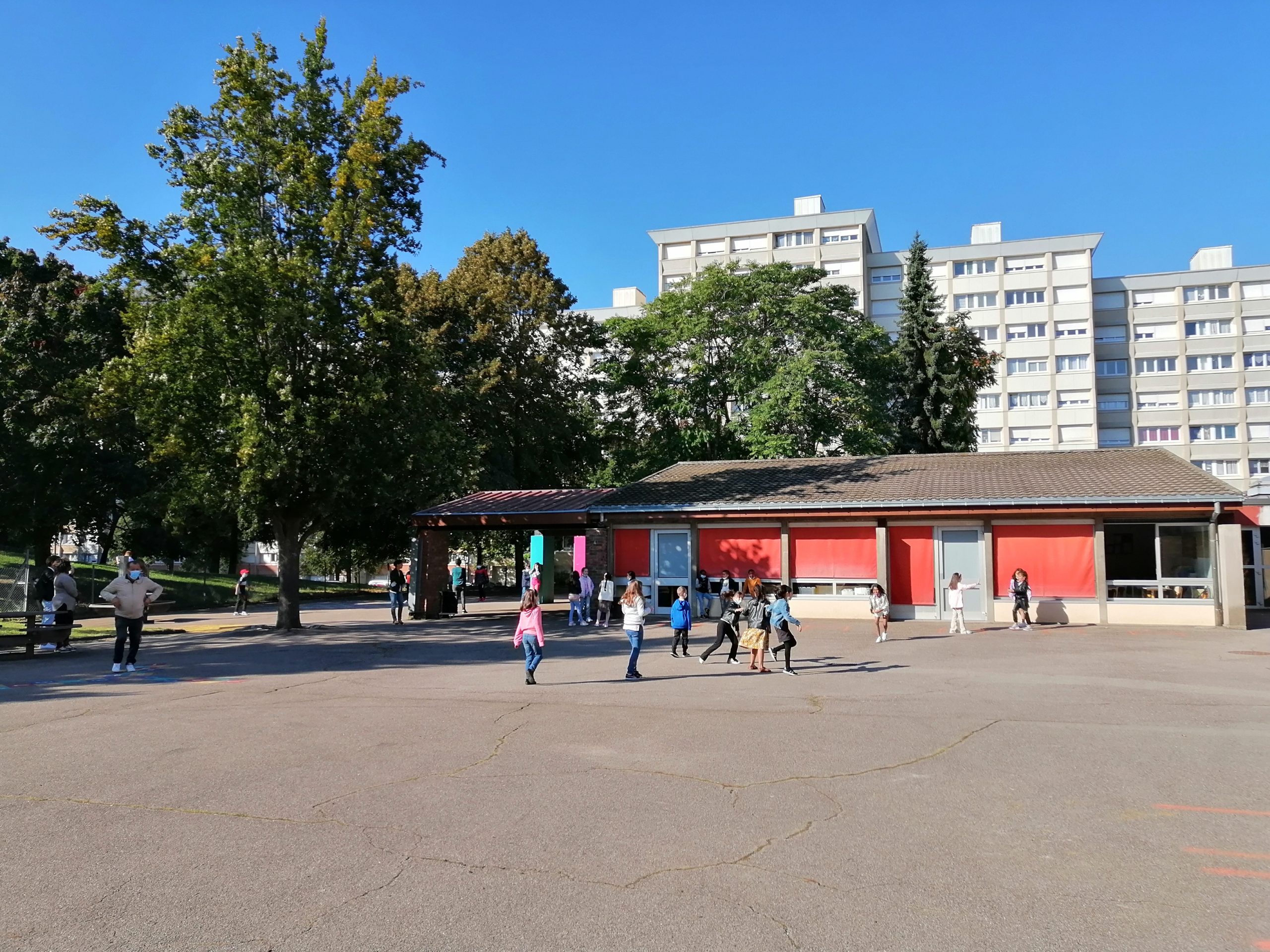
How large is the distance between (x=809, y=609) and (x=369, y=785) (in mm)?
18944

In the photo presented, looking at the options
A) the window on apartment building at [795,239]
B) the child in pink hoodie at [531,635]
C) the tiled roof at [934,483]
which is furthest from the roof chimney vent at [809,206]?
the child in pink hoodie at [531,635]

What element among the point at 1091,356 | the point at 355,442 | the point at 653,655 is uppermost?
the point at 1091,356

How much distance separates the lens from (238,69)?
22.7 m

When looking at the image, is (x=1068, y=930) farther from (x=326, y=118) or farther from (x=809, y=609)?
(x=326, y=118)

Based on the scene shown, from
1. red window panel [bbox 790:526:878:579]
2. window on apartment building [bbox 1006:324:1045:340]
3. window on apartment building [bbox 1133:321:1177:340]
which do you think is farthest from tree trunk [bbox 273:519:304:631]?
window on apartment building [bbox 1133:321:1177:340]

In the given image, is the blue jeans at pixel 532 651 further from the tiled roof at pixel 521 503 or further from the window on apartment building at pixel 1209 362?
the window on apartment building at pixel 1209 362

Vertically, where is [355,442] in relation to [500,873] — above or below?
above

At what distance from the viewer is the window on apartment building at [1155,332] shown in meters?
71.1

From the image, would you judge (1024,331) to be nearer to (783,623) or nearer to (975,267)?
(975,267)

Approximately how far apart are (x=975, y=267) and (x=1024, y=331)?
6391 mm

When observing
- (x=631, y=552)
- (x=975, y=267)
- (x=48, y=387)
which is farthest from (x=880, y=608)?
(x=975, y=267)

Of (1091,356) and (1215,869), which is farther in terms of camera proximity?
(1091,356)

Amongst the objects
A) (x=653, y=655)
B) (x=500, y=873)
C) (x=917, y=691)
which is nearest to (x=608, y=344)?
(x=653, y=655)

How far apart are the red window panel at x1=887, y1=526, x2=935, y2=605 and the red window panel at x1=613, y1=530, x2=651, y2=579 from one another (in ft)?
22.4
